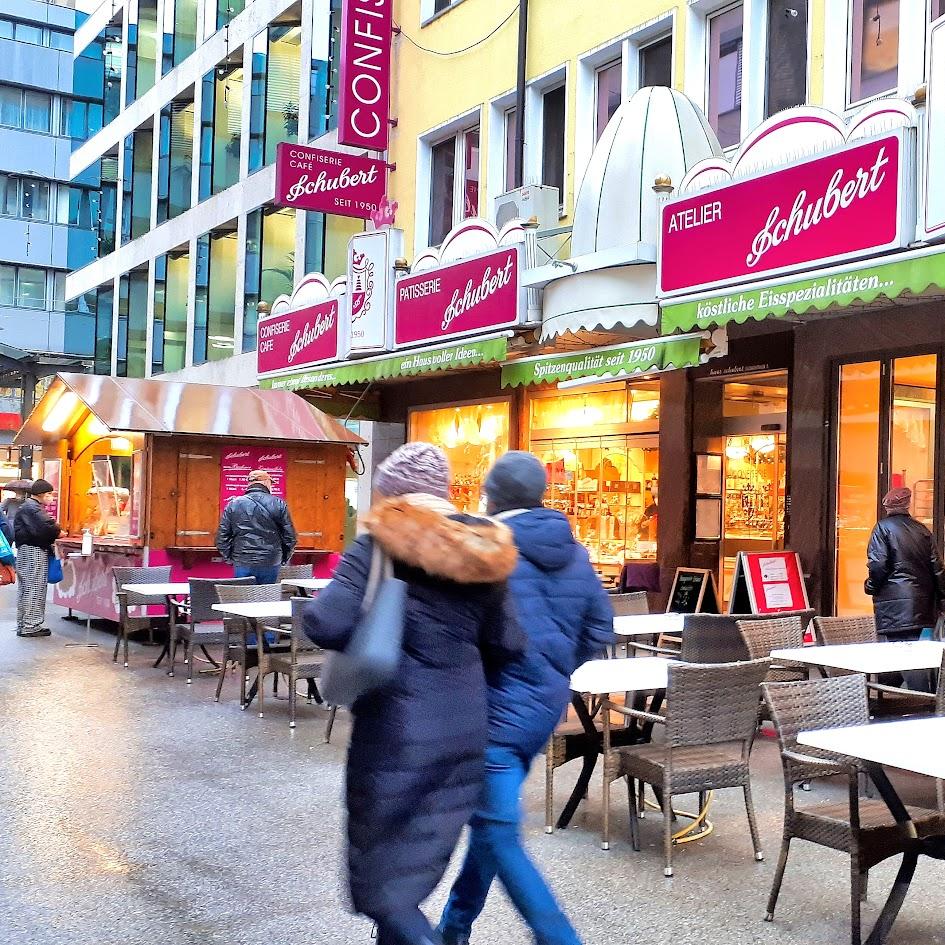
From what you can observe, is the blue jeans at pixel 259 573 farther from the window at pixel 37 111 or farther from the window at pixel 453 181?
the window at pixel 37 111

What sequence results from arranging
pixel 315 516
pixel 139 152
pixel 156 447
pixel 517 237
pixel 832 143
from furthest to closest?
pixel 139 152 < pixel 315 516 < pixel 156 447 < pixel 517 237 < pixel 832 143

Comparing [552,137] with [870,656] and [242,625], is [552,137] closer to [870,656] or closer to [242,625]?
[242,625]

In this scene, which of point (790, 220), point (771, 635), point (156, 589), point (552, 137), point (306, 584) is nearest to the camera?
point (771, 635)

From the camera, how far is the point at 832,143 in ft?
29.5

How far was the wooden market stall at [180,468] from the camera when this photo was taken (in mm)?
14383

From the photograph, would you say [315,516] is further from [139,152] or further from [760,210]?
[139,152]

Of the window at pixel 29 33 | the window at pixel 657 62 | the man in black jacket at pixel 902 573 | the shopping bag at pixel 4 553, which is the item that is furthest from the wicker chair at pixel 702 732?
the window at pixel 29 33

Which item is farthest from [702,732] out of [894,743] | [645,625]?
[645,625]

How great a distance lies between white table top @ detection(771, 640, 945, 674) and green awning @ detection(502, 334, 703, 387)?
10.0 ft

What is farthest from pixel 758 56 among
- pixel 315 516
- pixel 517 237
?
pixel 315 516

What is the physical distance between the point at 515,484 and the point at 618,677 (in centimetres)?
215

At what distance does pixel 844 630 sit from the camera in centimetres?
818

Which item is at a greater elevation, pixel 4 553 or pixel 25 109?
pixel 25 109

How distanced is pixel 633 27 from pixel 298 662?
339 inches
